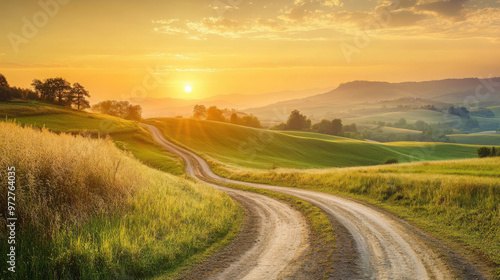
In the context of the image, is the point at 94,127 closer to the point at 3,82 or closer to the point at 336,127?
the point at 3,82

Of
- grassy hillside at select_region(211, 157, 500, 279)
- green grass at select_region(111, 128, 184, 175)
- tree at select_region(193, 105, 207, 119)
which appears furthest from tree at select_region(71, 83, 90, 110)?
grassy hillside at select_region(211, 157, 500, 279)

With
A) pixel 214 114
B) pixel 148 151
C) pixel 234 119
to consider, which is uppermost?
pixel 214 114

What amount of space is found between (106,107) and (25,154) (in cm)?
14536

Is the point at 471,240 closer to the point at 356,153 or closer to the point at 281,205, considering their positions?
the point at 281,205

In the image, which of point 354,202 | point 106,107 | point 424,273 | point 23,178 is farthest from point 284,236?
point 106,107

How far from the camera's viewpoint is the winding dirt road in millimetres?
8289

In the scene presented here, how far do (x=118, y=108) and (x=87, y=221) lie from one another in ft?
472

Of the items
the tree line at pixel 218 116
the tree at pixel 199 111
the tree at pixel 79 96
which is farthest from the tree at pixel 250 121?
the tree at pixel 79 96

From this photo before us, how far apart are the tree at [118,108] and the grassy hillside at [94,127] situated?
56.2 meters

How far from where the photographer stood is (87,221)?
9.73 metres

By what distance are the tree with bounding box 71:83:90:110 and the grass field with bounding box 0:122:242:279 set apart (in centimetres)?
10332

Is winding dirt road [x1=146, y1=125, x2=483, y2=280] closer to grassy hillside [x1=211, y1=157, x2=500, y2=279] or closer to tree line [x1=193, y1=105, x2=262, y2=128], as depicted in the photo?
grassy hillside [x1=211, y1=157, x2=500, y2=279]

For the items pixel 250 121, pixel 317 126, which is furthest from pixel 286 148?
pixel 250 121

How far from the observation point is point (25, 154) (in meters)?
9.60
